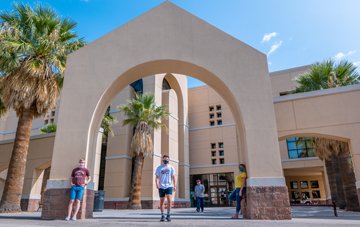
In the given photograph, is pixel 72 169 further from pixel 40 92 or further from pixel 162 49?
pixel 40 92

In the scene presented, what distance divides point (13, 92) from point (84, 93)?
6155 millimetres

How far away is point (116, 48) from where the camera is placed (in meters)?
9.04

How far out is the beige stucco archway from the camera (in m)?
7.89

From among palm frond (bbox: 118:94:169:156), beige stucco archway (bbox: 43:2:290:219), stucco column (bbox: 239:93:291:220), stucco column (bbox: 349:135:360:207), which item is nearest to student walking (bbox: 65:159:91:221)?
beige stucco archway (bbox: 43:2:290:219)

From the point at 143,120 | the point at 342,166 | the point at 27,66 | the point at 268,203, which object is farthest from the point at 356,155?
the point at 143,120

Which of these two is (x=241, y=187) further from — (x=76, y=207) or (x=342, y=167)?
(x=342, y=167)

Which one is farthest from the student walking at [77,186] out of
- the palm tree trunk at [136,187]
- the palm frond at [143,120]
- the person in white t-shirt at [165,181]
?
the palm frond at [143,120]

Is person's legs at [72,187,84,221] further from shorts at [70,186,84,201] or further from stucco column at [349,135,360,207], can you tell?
Answer: stucco column at [349,135,360,207]

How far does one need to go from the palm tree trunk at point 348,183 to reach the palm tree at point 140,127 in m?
12.8

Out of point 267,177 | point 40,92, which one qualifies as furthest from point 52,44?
point 267,177

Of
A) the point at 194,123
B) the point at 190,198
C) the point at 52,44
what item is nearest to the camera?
the point at 52,44

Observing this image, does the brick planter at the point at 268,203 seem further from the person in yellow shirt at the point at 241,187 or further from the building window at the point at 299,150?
the building window at the point at 299,150

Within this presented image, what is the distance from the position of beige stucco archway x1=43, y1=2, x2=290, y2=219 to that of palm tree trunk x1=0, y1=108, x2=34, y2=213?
533cm

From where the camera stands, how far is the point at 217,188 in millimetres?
26969
